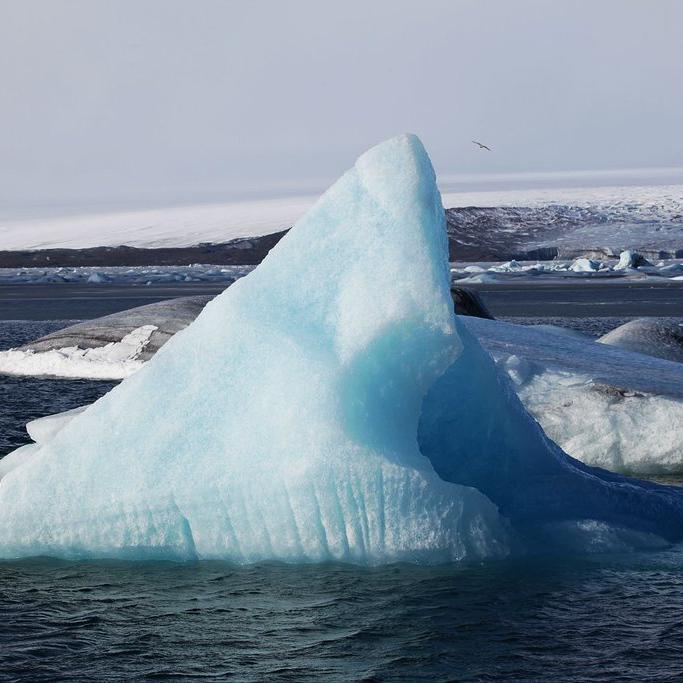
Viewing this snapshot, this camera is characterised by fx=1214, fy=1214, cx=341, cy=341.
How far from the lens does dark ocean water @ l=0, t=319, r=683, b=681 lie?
4418 mm

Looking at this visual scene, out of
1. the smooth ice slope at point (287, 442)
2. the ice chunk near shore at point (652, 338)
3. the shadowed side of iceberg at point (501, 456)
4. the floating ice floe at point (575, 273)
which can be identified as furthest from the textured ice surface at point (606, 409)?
the floating ice floe at point (575, 273)

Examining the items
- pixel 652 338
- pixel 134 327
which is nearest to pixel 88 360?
pixel 134 327

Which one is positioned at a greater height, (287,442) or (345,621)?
(287,442)

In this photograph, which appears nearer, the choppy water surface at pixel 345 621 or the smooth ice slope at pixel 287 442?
the choppy water surface at pixel 345 621

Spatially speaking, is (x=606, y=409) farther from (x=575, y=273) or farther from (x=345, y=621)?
(x=575, y=273)

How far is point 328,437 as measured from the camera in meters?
5.52

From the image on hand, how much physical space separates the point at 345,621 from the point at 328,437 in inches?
36.2

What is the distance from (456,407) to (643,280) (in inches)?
1864

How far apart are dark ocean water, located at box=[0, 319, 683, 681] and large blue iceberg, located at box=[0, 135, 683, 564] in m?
0.16

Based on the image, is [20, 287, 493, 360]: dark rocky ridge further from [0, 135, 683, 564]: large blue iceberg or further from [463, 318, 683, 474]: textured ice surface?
[0, 135, 683, 564]: large blue iceberg

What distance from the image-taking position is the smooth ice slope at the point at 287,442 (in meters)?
5.57

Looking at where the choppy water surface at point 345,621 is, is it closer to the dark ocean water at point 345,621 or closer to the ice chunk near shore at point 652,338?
the dark ocean water at point 345,621

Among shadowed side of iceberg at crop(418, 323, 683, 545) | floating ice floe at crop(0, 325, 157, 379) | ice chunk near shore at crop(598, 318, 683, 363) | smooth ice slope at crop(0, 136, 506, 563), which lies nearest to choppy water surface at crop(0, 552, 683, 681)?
smooth ice slope at crop(0, 136, 506, 563)

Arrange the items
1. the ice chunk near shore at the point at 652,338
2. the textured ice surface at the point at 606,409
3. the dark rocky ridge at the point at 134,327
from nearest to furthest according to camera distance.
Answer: the textured ice surface at the point at 606,409
the ice chunk near shore at the point at 652,338
the dark rocky ridge at the point at 134,327
